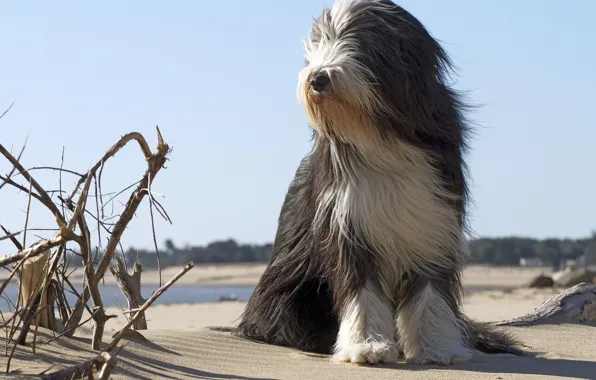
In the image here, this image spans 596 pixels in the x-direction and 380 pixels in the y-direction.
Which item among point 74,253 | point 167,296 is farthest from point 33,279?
point 167,296

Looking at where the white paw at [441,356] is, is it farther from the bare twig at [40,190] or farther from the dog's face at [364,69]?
the bare twig at [40,190]

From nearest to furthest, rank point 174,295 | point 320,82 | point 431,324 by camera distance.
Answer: point 320,82 → point 431,324 → point 174,295

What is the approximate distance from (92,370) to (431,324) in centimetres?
213

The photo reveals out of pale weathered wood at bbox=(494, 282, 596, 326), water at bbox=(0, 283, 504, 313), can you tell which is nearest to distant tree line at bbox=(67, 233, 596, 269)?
water at bbox=(0, 283, 504, 313)

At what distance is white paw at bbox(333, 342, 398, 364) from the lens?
4832mm

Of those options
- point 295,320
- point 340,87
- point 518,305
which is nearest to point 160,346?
point 295,320

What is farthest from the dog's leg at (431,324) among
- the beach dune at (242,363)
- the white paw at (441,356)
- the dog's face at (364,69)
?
the dog's face at (364,69)

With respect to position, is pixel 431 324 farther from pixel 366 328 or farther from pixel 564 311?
pixel 564 311

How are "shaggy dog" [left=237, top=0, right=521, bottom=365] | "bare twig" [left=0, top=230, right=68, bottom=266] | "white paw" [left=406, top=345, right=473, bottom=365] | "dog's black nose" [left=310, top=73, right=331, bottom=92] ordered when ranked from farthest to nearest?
"white paw" [left=406, top=345, right=473, bottom=365]
"shaggy dog" [left=237, top=0, right=521, bottom=365]
"dog's black nose" [left=310, top=73, right=331, bottom=92]
"bare twig" [left=0, top=230, right=68, bottom=266]

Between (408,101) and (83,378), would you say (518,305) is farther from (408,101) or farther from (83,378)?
(83,378)

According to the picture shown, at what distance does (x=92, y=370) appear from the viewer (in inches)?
135

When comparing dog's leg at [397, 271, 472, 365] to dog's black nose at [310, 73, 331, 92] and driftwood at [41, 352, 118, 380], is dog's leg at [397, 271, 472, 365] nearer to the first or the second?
dog's black nose at [310, 73, 331, 92]

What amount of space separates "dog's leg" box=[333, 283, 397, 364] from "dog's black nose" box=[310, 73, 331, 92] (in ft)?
3.43

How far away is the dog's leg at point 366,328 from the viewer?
487 cm
